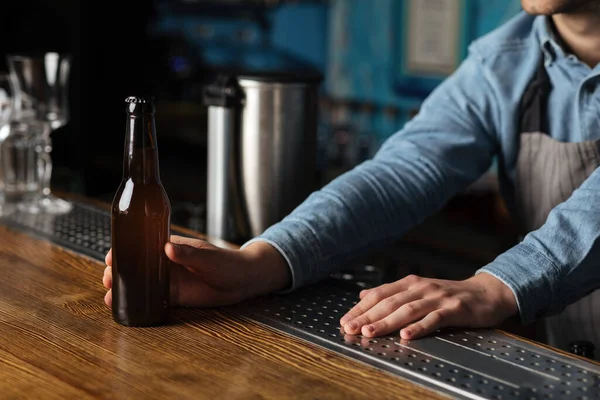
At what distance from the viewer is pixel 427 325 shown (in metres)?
1.15

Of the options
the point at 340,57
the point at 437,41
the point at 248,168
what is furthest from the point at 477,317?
the point at 340,57

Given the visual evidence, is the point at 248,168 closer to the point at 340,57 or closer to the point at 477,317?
the point at 477,317

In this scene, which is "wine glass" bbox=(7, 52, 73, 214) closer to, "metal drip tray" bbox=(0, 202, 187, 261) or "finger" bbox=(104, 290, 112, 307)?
"metal drip tray" bbox=(0, 202, 187, 261)

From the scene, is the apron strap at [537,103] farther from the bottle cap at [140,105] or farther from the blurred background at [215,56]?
the blurred background at [215,56]

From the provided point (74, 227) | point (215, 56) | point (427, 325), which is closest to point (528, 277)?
point (427, 325)

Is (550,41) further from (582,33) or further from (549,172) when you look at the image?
(549,172)

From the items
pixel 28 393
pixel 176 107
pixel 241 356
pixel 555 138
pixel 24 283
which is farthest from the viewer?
pixel 176 107

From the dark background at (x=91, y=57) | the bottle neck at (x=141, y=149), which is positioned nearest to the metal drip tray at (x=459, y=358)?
the bottle neck at (x=141, y=149)

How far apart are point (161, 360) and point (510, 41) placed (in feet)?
3.40

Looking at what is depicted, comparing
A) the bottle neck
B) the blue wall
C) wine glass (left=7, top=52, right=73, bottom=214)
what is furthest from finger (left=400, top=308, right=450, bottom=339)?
the blue wall

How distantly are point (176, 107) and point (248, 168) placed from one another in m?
2.63

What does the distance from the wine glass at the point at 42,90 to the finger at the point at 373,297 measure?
89cm

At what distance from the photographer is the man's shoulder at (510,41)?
1.72m

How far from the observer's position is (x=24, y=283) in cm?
136
